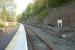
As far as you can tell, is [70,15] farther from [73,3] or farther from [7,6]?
[7,6]

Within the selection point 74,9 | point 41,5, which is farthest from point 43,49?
point 41,5

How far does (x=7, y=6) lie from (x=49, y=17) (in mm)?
18907

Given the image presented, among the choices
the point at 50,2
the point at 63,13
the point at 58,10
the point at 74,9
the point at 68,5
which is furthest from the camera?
the point at 50,2

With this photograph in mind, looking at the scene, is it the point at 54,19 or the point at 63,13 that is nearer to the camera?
the point at 63,13

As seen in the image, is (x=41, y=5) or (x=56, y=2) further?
(x=41, y=5)

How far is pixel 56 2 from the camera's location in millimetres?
59531

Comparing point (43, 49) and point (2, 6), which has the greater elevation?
point (2, 6)

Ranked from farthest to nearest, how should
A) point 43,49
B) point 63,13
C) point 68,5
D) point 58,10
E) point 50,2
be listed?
point 50,2
point 58,10
point 63,13
point 68,5
point 43,49

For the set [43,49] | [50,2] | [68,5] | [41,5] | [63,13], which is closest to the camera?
[43,49]

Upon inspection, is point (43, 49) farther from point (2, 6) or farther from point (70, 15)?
point (2, 6)

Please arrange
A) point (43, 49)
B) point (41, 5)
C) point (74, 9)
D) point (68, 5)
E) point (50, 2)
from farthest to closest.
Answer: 1. point (41, 5)
2. point (50, 2)
3. point (68, 5)
4. point (74, 9)
5. point (43, 49)

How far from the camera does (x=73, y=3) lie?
45.2 metres

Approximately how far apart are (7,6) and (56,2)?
566 inches

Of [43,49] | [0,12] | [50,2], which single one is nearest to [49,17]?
[50,2]
